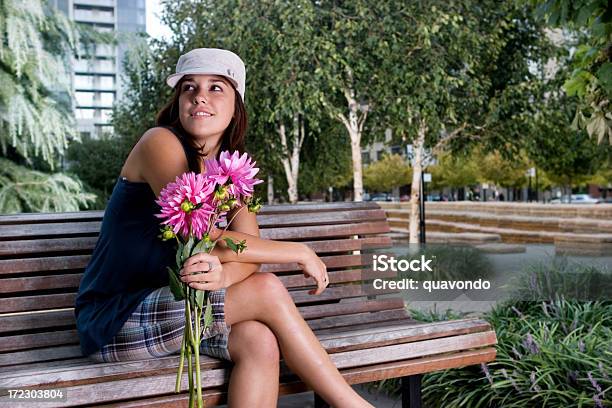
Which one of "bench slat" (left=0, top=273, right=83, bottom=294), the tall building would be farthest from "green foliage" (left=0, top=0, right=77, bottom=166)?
the tall building

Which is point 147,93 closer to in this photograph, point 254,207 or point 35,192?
point 35,192

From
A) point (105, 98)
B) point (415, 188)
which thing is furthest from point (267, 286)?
point (105, 98)

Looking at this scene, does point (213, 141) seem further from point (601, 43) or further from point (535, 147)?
point (535, 147)

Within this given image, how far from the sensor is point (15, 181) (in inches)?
336

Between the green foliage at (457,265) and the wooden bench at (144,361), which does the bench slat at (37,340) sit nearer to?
the wooden bench at (144,361)

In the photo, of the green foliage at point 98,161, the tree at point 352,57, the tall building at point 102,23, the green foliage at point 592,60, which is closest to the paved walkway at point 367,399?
the green foliage at point 592,60

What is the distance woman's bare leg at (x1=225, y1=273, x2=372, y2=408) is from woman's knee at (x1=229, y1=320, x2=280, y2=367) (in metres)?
0.02

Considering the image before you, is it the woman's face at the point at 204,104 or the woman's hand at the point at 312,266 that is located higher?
the woman's face at the point at 204,104

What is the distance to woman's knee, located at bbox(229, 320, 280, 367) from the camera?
78.5 inches

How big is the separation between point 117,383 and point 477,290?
5.23 m

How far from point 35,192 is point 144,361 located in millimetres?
6871

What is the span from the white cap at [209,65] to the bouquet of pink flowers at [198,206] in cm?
61

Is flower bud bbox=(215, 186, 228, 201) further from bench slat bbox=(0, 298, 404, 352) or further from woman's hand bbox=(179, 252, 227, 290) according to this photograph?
bench slat bbox=(0, 298, 404, 352)

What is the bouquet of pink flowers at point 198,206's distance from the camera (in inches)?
60.3
